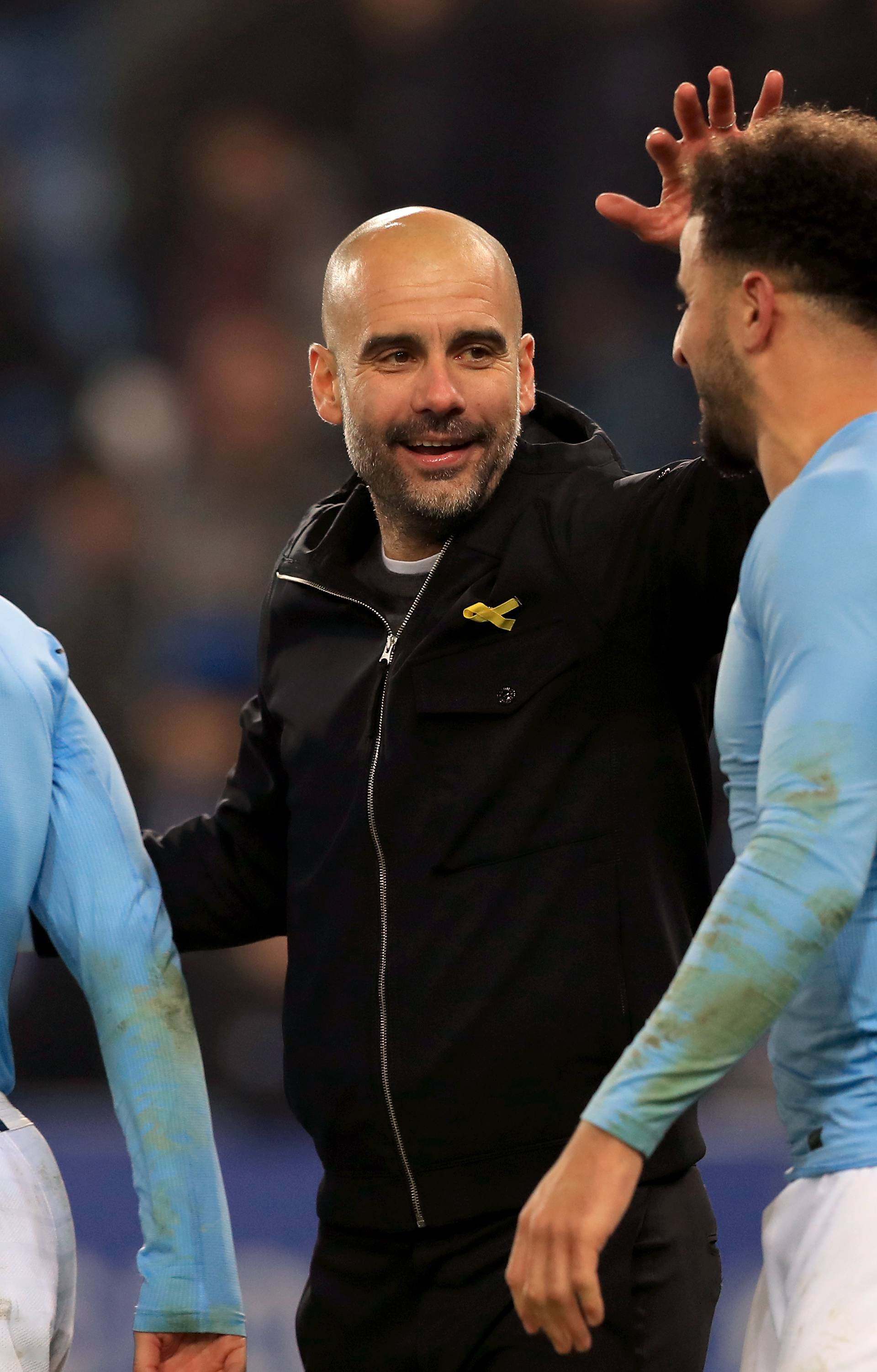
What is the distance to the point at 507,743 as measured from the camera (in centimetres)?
218

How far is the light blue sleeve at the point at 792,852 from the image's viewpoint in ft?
4.73

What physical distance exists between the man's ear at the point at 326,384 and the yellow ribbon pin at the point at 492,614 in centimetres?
53

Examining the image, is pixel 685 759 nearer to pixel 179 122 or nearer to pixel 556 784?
pixel 556 784

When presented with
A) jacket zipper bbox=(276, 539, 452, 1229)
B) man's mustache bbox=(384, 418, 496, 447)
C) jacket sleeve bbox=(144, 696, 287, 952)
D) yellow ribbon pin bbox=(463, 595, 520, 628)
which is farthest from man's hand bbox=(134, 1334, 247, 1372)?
man's mustache bbox=(384, 418, 496, 447)

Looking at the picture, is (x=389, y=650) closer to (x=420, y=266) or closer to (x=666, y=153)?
(x=420, y=266)

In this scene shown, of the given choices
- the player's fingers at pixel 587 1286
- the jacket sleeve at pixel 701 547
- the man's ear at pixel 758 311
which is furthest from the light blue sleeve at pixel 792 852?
the jacket sleeve at pixel 701 547

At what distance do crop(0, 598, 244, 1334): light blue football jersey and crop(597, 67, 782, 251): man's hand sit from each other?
37.8 inches

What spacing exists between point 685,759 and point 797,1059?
0.65m

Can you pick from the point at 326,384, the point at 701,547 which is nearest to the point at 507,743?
the point at 701,547

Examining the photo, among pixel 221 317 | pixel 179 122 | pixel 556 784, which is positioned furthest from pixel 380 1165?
pixel 179 122

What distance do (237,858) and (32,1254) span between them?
2.58 ft

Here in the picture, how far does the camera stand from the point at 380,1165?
2172 mm

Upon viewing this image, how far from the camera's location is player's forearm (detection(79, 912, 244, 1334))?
2.09 m

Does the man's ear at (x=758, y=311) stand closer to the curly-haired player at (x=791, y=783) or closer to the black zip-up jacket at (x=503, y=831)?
the curly-haired player at (x=791, y=783)
